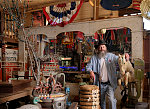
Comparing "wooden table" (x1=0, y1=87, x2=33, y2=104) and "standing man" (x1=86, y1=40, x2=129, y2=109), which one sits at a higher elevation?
"standing man" (x1=86, y1=40, x2=129, y2=109)

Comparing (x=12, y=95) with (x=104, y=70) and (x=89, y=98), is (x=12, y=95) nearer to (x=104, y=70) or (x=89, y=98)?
(x=89, y=98)

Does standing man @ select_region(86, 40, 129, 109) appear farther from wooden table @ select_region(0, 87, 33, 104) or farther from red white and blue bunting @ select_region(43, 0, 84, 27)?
red white and blue bunting @ select_region(43, 0, 84, 27)

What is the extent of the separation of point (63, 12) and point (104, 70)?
10.2ft

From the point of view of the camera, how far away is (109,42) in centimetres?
853

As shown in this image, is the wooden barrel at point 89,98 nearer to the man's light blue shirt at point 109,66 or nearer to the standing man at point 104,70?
the standing man at point 104,70

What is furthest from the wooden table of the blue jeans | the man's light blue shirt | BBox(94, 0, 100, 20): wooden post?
BBox(94, 0, 100, 20): wooden post

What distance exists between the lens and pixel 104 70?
13.0 feet

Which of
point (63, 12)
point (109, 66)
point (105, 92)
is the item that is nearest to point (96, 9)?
point (63, 12)

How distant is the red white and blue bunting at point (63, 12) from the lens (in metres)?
5.75

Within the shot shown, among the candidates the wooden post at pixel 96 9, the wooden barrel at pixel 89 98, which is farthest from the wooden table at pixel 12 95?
the wooden post at pixel 96 9

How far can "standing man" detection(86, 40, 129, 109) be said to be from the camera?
383cm

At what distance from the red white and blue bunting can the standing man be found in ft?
7.61

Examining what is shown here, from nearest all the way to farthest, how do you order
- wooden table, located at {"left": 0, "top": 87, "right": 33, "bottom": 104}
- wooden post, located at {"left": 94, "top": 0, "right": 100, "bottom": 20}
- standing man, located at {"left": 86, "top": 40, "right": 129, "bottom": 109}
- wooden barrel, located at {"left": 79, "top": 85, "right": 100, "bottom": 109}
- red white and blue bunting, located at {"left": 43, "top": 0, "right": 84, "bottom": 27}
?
wooden table, located at {"left": 0, "top": 87, "right": 33, "bottom": 104} < wooden barrel, located at {"left": 79, "top": 85, "right": 100, "bottom": 109} < standing man, located at {"left": 86, "top": 40, "right": 129, "bottom": 109} < red white and blue bunting, located at {"left": 43, "top": 0, "right": 84, "bottom": 27} < wooden post, located at {"left": 94, "top": 0, "right": 100, "bottom": 20}

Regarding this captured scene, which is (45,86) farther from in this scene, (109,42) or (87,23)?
(109,42)
